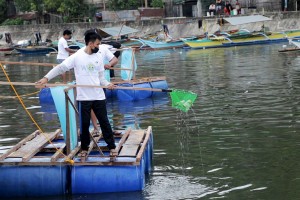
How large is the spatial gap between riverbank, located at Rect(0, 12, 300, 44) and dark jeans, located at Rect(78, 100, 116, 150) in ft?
121

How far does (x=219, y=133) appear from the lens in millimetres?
11672

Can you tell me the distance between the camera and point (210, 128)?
40.1 feet

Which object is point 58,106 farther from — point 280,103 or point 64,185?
Answer: point 280,103

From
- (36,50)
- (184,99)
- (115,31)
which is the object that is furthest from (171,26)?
(184,99)

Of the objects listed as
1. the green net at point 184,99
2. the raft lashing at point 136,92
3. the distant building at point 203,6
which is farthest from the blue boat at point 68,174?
the distant building at point 203,6

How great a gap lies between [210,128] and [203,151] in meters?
1.91

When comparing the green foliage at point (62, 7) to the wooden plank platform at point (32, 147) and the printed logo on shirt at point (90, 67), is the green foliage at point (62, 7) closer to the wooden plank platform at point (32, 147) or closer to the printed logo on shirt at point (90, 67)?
the wooden plank platform at point (32, 147)

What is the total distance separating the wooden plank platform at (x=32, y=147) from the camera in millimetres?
8430

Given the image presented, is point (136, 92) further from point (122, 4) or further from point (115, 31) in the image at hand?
point (122, 4)

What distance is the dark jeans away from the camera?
8523mm

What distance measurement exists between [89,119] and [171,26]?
139ft

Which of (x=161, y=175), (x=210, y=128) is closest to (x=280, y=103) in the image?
(x=210, y=128)

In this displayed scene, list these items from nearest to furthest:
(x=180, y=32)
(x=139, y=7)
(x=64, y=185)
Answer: (x=64, y=185) < (x=180, y=32) < (x=139, y=7)

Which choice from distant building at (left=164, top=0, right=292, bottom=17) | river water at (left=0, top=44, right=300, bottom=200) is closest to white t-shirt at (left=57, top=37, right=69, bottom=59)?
river water at (left=0, top=44, right=300, bottom=200)
